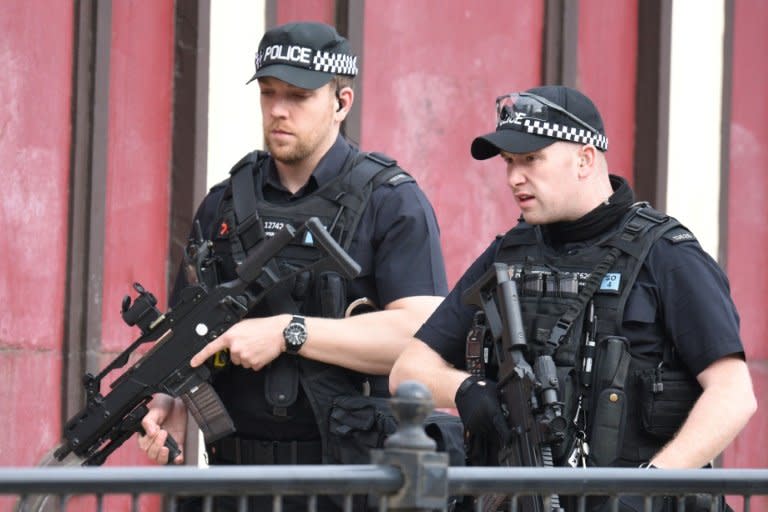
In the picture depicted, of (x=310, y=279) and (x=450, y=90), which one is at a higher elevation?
(x=450, y=90)

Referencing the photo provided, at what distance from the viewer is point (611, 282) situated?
443 centimetres

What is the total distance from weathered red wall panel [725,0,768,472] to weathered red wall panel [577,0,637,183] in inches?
22.0

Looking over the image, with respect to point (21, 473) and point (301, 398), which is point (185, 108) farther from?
point (21, 473)

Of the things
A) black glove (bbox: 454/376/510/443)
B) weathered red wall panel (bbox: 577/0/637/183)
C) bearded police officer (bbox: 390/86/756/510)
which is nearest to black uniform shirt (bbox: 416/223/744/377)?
bearded police officer (bbox: 390/86/756/510)

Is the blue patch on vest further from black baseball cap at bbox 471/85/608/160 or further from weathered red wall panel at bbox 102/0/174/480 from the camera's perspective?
weathered red wall panel at bbox 102/0/174/480

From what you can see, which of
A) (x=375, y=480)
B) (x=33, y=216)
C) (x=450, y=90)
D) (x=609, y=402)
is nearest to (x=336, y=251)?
(x=609, y=402)

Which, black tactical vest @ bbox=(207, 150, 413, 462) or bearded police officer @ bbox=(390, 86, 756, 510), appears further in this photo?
black tactical vest @ bbox=(207, 150, 413, 462)

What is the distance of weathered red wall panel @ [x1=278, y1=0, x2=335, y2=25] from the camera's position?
766 centimetres

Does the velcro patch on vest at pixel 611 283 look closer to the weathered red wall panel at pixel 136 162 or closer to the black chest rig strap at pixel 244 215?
the black chest rig strap at pixel 244 215

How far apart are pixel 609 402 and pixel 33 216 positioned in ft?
10.5

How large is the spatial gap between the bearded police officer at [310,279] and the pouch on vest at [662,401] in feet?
2.52

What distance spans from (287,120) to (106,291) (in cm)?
240

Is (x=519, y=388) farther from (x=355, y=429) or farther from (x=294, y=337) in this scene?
(x=294, y=337)

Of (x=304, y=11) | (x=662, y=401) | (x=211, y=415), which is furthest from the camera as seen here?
(x=304, y=11)
